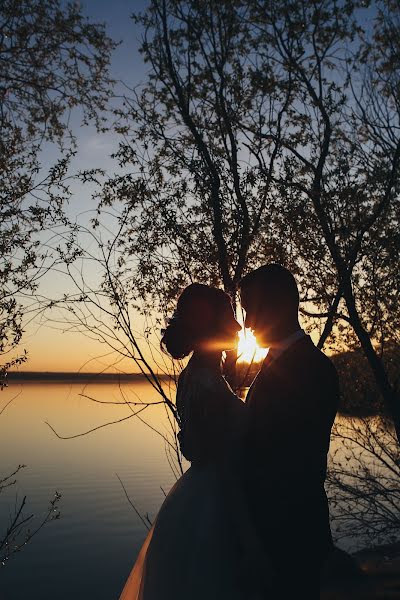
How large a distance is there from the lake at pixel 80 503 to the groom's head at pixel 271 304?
2945 mm

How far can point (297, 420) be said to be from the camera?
3297 mm

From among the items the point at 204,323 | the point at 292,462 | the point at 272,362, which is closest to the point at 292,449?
the point at 292,462

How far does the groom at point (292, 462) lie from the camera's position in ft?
10.7

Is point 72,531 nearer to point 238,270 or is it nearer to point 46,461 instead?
point 46,461

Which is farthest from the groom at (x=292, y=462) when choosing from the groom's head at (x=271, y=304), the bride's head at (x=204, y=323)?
the bride's head at (x=204, y=323)

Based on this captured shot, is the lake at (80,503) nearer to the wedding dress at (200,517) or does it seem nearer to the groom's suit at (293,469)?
the wedding dress at (200,517)

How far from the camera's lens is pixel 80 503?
1681 inches

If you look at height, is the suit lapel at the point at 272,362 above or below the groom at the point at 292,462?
above

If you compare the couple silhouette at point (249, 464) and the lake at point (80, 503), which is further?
the lake at point (80, 503)

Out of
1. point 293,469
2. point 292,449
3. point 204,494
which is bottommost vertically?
point 204,494

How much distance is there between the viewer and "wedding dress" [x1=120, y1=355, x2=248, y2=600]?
358 centimetres

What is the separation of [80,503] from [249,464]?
42.8 meters

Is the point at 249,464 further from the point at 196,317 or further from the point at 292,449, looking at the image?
the point at 196,317

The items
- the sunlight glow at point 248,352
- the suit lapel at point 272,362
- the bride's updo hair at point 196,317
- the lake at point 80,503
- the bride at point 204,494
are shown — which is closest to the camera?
the suit lapel at point 272,362
